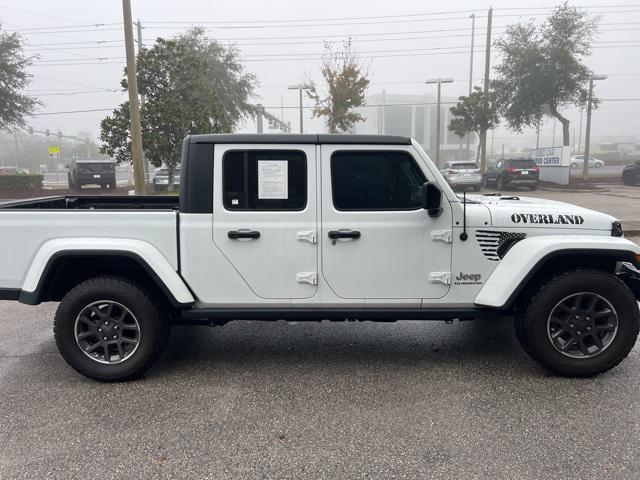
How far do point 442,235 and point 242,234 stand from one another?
1493 mm

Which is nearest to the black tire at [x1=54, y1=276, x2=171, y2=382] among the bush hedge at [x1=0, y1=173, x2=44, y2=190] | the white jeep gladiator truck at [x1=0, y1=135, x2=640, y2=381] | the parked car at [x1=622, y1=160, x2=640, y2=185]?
the white jeep gladiator truck at [x1=0, y1=135, x2=640, y2=381]

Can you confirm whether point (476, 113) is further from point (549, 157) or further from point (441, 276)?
point (441, 276)

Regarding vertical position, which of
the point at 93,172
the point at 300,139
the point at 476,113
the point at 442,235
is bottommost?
the point at 442,235

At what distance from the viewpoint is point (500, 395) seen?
3668 mm

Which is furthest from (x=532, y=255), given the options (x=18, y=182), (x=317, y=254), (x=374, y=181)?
(x=18, y=182)

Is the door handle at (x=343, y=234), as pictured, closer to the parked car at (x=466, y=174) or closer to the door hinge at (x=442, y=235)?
the door hinge at (x=442, y=235)

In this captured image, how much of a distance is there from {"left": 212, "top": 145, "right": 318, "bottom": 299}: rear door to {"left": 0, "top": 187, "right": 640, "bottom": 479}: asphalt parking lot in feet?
2.87

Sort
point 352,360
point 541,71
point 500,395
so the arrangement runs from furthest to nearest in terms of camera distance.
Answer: point 541,71
point 352,360
point 500,395

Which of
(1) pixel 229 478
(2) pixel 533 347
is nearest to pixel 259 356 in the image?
(1) pixel 229 478

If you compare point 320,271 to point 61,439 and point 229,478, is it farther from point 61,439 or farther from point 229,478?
point 61,439

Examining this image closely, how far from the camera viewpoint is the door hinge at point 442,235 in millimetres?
3824

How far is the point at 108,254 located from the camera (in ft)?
12.3

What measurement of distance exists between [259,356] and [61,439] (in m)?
1.70

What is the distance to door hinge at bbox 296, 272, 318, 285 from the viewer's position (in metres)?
3.86
